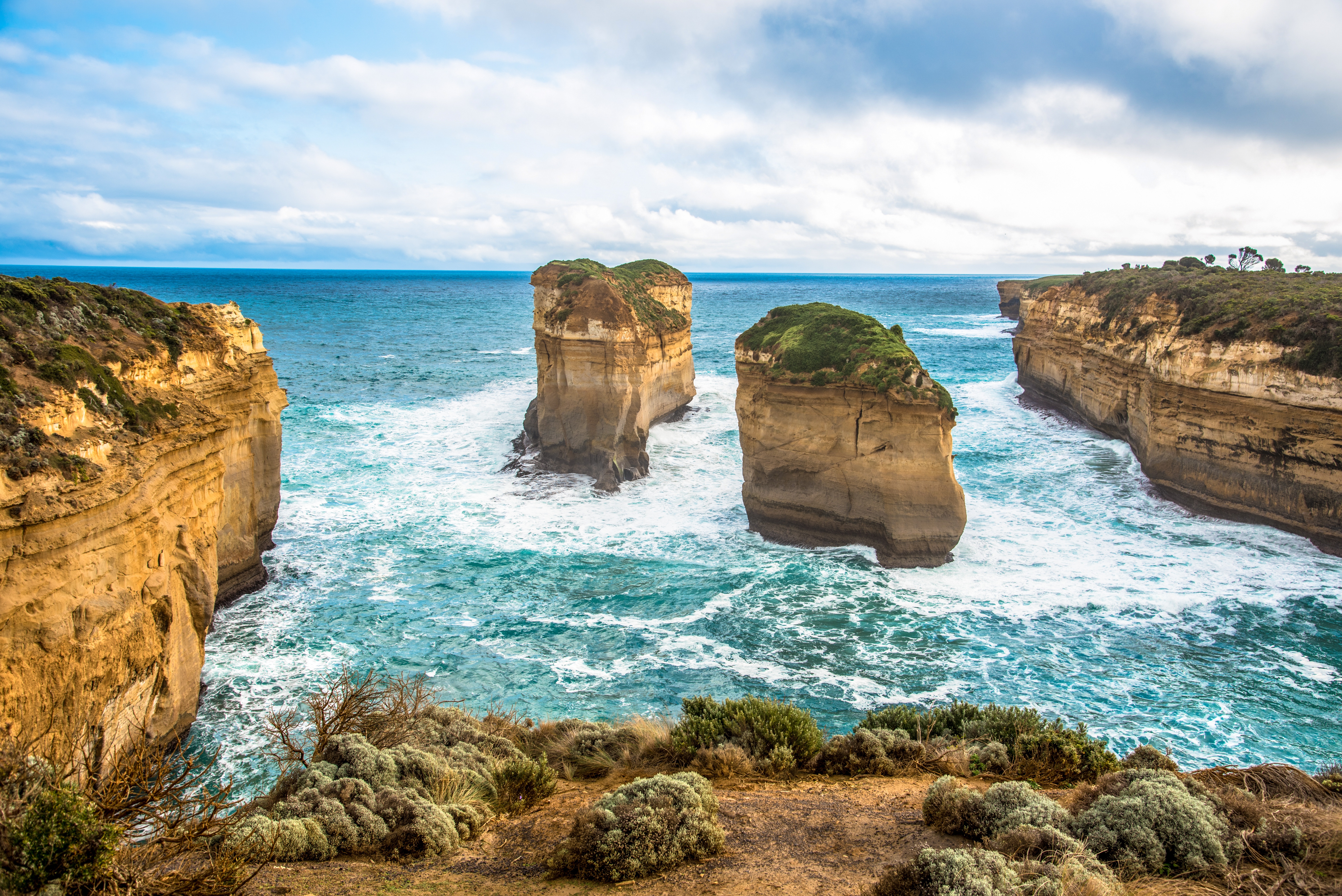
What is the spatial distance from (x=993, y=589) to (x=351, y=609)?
14606 millimetres

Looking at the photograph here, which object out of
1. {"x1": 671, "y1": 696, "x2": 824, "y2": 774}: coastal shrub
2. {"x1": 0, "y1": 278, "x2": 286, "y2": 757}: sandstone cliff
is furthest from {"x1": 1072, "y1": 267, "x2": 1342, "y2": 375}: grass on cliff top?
{"x1": 0, "y1": 278, "x2": 286, "y2": 757}: sandstone cliff

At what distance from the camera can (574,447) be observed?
26266mm

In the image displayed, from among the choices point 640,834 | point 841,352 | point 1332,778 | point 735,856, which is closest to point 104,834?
point 640,834

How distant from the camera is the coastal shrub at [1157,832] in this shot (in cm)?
604

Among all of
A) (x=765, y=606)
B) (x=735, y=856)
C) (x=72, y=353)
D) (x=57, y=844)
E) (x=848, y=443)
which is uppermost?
(x=72, y=353)

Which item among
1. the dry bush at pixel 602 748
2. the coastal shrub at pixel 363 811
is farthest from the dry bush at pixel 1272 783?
the coastal shrub at pixel 363 811

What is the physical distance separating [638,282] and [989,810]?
28776mm

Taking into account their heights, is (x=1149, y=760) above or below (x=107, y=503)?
below

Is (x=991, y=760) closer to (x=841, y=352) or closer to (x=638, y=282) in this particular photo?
(x=841, y=352)

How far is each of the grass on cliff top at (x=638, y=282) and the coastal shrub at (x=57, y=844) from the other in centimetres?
2362

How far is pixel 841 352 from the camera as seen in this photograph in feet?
65.3

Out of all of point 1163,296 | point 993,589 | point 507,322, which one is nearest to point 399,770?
point 993,589

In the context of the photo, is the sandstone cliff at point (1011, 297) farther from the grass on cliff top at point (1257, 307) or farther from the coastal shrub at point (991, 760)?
the coastal shrub at point (991, 760)

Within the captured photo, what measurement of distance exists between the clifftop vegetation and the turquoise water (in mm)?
5139
